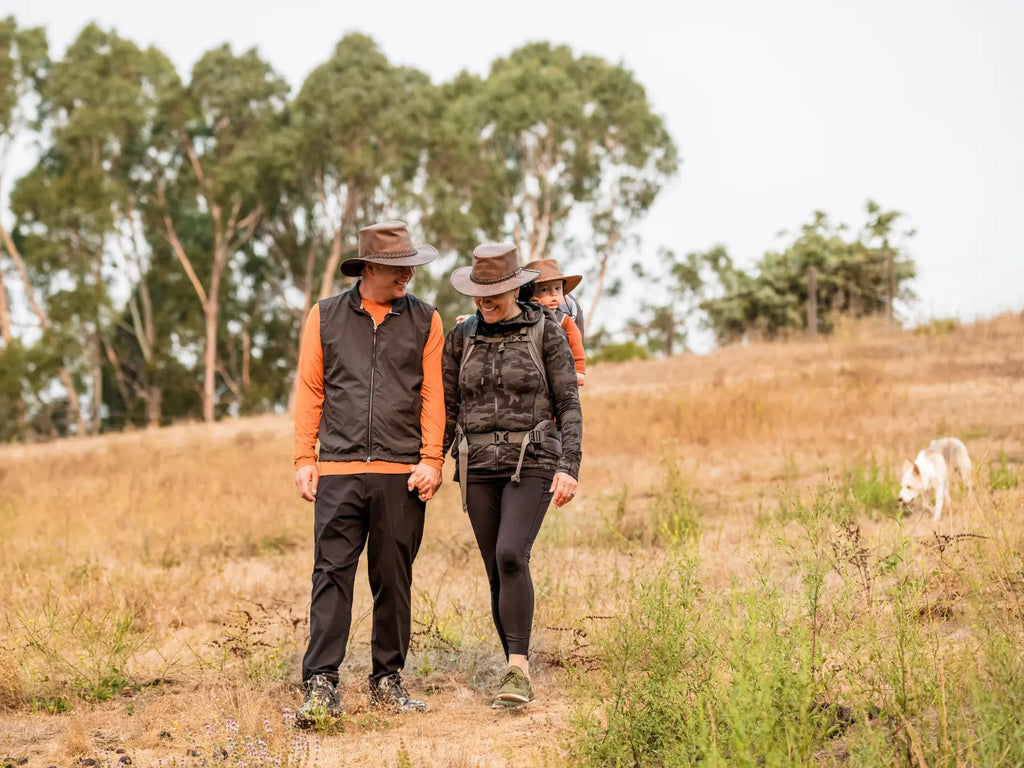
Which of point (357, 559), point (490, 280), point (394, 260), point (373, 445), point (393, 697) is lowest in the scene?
point (393, 697)

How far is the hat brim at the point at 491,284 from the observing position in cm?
459

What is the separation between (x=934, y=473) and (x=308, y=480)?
4.81m

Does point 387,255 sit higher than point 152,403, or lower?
higher

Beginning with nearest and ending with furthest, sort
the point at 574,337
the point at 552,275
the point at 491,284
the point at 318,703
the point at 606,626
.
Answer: the point at 318,703 < the point at 491,284 < the point at 606,626 < the point at 574,337 < the point at 552,275

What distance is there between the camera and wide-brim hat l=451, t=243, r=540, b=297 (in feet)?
15.2

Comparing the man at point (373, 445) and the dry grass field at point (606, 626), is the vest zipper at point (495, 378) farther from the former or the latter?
the dry grass field at point (606, 626)

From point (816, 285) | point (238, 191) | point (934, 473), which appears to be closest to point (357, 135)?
point (238, 191)

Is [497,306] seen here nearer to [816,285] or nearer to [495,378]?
[495,378]

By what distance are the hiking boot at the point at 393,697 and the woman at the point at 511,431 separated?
1.44 feet

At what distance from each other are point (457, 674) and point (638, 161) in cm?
3975

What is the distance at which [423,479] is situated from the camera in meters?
4.74

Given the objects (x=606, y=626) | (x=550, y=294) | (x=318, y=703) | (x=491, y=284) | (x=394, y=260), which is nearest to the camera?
(x=318, y=703)

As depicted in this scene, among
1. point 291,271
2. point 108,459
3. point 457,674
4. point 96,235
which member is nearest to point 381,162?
point 291,271

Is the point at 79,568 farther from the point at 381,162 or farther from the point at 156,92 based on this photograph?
the point at 156,92
